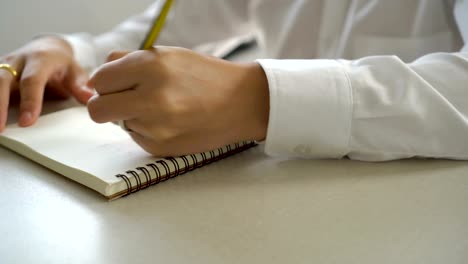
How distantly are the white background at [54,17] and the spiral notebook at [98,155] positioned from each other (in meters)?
0.58

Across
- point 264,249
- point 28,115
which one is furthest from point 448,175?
point 28,115

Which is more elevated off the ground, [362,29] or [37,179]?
[362,29]

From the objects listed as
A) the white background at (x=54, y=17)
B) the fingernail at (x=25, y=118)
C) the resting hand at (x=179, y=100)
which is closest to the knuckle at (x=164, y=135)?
the resting hand at (x=179, y=100)

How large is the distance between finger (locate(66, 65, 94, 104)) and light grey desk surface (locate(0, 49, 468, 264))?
0.74 ft

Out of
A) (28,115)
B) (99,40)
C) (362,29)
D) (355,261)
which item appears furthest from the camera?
(99,40)

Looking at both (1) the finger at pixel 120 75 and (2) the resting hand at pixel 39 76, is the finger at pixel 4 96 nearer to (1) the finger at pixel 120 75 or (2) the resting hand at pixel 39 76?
(2) the resting hand at pixel 39 76

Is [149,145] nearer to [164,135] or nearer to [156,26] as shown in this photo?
[164,135]

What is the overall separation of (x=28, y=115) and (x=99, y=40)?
1.34 ft

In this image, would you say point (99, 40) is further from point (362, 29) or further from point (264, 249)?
point (264, 249)

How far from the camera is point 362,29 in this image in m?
0.73

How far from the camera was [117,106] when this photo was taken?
47 cm

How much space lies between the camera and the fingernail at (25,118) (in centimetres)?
61

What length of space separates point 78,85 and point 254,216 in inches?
18.1

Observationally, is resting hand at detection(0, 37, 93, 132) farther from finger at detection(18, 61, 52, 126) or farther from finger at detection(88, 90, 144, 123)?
finger at detection(88, 90, 144, 123)
